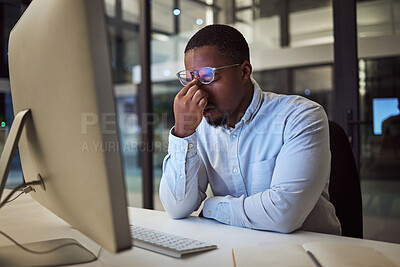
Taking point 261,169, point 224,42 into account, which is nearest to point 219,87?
point 224,42

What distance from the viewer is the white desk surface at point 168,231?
2.66 ft

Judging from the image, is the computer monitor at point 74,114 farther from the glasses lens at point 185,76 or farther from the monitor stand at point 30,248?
the glasses lens at point 185,76

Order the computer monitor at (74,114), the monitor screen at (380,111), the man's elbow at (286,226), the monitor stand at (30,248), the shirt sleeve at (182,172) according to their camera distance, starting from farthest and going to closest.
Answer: the monitor screen at (380,111)
the shirt sleeve at (182,172)
the man's elbow at (286,226)
the monitor stand at (30,248)
the computer monitor at (74,114)

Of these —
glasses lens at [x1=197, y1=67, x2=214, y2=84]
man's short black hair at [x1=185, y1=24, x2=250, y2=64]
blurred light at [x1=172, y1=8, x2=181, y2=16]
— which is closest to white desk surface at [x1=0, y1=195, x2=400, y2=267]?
glasses lens at [x1=197, y1=67, x2=214, y2=84]

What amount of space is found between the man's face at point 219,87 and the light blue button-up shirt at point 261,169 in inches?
2.4

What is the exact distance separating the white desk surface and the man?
9cm

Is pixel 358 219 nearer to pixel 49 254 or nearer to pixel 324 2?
A: pixel 49 254

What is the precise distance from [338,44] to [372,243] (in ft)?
6.39

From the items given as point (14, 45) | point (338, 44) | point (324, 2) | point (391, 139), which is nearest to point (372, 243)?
point (14, 45)

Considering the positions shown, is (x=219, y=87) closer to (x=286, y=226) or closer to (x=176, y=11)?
(x=286, y=226)

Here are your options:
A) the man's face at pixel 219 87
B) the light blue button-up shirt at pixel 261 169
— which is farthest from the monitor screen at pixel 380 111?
the man's face at pixel 219 87

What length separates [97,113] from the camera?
50cm

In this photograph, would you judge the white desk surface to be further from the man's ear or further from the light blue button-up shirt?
the man's ear

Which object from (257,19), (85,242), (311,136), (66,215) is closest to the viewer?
(66,215)
